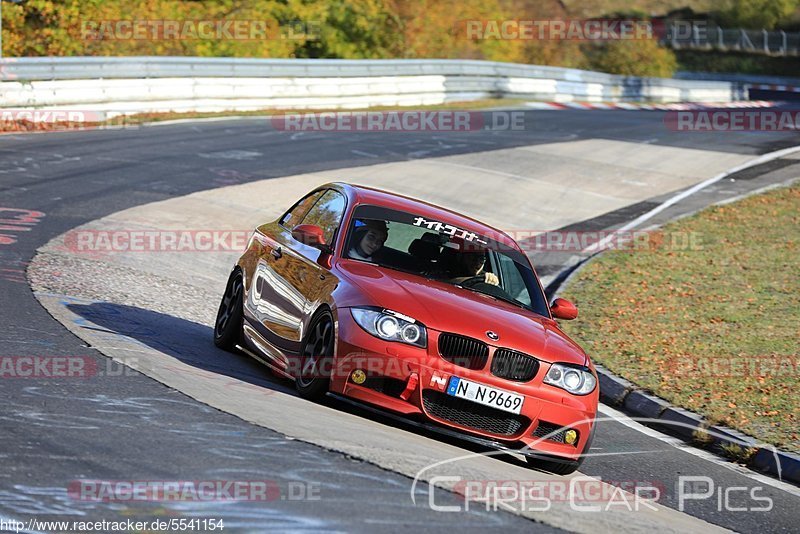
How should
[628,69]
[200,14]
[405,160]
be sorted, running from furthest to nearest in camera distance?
1. [628,69]
2. [200,14]
3. [405,160]

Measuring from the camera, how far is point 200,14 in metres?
42.4

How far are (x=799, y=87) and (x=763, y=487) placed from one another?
54334 millimetres

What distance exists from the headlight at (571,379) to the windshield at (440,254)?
3.46ft

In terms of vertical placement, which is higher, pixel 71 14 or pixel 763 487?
pixel 71 14

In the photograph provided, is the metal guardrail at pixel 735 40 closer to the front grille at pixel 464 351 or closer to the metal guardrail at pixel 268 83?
the metal guardrail at pixel 268 83

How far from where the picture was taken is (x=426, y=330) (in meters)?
7.87

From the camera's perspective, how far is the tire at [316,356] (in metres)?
8.07

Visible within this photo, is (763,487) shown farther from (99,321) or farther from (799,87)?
(799,87)

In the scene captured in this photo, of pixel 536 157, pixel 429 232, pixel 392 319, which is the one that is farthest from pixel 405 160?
pixel 392 319

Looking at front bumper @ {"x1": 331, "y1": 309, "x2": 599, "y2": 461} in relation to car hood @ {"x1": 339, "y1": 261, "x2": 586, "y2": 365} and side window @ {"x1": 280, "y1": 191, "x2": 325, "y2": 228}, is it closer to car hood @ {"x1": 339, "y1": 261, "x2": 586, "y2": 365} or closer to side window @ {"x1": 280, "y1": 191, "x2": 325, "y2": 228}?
car hood @ {"x1": 339, "y1": 261, "x2": 586, "y2": 365}

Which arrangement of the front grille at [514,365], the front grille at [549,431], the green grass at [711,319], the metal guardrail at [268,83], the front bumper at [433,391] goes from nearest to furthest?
the front bumper at [433,391] → the front grille at [514,365] → the front grille at [549,431] → the green grass at [711,319] → the metal guardrail at [268,83]

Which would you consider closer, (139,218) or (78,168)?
(139,218)

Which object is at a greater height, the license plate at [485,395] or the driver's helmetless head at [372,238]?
the driver's helmetless head at [372,238]

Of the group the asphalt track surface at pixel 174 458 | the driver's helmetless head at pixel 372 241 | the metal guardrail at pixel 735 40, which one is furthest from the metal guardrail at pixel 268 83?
the metal guardrail at pixel 735 40
